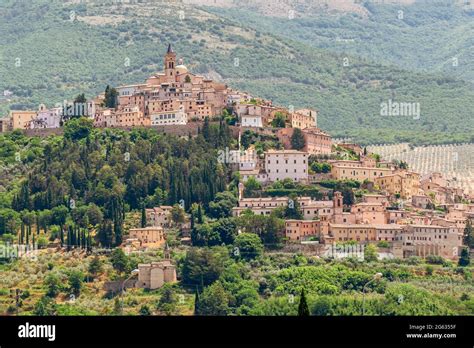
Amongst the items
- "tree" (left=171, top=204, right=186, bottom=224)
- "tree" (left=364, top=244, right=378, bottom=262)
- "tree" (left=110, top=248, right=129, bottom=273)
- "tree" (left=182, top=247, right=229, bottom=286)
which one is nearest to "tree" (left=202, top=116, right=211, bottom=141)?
"tree" (left=171, top=204, right=186, bottom=224)

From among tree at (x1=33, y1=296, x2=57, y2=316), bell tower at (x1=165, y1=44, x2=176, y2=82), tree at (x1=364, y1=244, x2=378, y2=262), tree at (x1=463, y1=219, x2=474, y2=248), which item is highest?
bell tower at (x1=165, y1=44, x2=176, y2=82)

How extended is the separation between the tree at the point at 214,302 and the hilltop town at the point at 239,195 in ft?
11.5

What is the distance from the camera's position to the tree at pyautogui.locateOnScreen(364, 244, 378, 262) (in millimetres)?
63406

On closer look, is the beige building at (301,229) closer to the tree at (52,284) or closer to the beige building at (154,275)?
the beige building at (154,275)

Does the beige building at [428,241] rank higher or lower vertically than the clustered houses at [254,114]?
lower

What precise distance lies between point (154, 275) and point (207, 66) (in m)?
98.7

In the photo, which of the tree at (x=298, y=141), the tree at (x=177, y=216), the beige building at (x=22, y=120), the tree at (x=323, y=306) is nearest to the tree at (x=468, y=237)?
the tree at (x=298, y=141)

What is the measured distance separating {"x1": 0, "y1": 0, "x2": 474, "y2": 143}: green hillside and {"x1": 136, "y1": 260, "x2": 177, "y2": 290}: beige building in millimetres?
83168

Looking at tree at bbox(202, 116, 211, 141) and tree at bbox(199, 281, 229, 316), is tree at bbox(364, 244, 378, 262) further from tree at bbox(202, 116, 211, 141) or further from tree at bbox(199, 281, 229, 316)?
tree at bbox(202, 116, 211, 141)

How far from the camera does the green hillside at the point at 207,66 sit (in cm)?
15250

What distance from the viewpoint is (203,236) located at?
64812 millimetres

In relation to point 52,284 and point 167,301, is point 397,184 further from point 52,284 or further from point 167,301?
point 52,284
